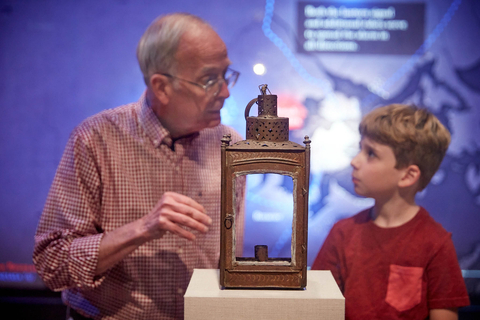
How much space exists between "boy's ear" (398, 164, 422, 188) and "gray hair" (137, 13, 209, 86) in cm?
99

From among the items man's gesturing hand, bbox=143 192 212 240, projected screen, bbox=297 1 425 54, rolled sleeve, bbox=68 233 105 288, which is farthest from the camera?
projected screen, bbox=297 1 425 54

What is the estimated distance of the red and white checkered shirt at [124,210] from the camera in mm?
1727

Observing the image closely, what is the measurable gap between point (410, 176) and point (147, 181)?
41.4 inches

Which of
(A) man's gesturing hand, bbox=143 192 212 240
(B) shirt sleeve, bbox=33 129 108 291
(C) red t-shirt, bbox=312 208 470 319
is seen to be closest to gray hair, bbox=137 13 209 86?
(B) shirt sleeve, bbox=33 129 108 291

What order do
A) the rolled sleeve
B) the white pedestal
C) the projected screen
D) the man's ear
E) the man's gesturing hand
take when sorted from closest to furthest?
the white pedestal < the man's gesturing hand < the rolled sleeve < the man's ear < the projected screen

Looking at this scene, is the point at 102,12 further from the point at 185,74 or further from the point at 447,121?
the point at 447,121

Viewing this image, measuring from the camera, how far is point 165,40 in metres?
1.80

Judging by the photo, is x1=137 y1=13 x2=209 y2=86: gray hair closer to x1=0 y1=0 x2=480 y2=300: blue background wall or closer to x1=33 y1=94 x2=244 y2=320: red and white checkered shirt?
x1=33 y1=94 x2=244 y2=320: red and white checkered shirt

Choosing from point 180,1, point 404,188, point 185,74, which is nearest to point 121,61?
point 180,1

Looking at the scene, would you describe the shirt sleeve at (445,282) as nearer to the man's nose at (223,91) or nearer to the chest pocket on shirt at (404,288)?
the chest pocket on shirt at (404,288)

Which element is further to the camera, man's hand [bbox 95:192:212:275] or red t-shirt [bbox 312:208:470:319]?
red t-shirt [bbox 312:208:470:319]

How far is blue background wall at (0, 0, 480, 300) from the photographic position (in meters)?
2.69

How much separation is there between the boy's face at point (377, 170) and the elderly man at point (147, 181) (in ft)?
1.94

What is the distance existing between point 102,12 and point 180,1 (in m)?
0.47
